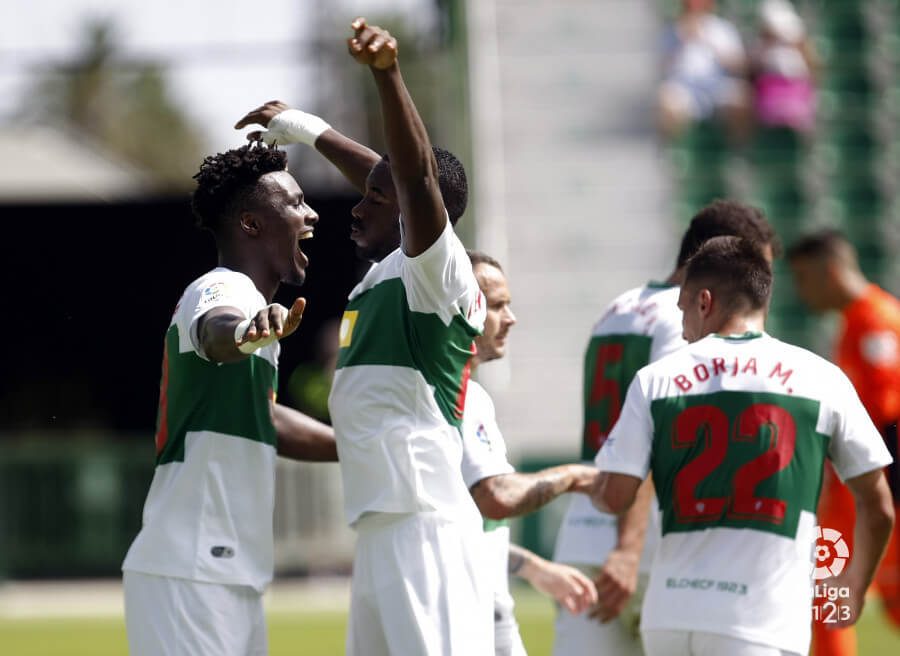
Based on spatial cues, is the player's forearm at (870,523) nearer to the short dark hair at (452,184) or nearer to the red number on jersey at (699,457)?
the red number on jersey at (699,457)

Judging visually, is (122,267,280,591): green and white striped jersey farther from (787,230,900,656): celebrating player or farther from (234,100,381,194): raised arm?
(787,230,900,656): celebrating player

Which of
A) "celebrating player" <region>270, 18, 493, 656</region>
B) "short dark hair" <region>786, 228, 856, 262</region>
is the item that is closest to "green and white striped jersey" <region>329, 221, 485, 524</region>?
"celebrating player" <region>270, 18, 493, 656</region>

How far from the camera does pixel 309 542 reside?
14680 millimetres

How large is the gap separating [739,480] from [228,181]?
1819 millimetres

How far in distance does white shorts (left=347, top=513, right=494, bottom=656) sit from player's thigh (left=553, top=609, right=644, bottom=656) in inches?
51.1

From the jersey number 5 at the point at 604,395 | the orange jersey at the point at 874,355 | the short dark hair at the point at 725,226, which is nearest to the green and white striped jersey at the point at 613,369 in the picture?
the jersey number 5 at the point at 604,395

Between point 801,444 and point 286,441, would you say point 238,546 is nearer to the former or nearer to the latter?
point 286,441

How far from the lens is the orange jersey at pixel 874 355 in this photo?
306 inches

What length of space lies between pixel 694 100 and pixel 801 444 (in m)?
13.2

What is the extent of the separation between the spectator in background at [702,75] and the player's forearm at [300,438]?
1259cm

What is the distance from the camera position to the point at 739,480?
3.92 meters

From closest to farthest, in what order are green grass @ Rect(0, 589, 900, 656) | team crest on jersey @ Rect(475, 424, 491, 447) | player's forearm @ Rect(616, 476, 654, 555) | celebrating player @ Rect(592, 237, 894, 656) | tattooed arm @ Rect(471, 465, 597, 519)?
celebrating player @ Rect(592, 237, 894, 656) → tattooed arm @ Rect(471, 465, 597, 519) → team crest on jersey @ Rect(475, 424, 491, 447) → player's forearm @ Rect(616, 476, 654, 555) → green grass @ Rect(0, 589, 900, 656)

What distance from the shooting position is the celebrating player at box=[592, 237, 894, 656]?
3.89 m

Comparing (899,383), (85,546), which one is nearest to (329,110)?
(85,546)
